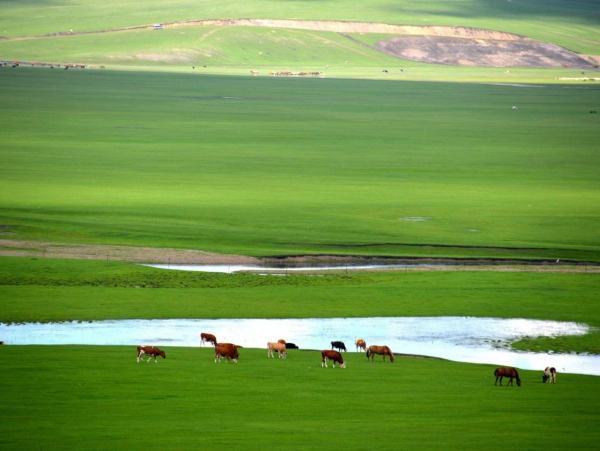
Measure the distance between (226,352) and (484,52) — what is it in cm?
16139

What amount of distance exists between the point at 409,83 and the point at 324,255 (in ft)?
318

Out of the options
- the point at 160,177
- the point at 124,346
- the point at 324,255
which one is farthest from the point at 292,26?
the point at 124,346

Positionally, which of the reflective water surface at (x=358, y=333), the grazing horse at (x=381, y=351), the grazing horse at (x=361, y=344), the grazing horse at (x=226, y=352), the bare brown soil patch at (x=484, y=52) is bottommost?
the bare brown soil patch at (x=484, y=52)

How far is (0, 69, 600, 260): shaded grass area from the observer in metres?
45.2

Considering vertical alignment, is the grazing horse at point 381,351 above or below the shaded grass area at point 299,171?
above

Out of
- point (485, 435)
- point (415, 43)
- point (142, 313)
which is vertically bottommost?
point (415, 43)

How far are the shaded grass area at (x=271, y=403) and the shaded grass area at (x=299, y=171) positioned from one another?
609 inches

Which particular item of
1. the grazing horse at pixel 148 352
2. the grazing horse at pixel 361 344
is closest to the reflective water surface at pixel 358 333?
the grazing horse at pixel 361 344

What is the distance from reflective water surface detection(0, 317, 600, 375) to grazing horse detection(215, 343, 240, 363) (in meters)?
2.59

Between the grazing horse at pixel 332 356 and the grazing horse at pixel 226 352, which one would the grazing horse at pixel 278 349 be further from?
the grazing horse at pixel 332 356

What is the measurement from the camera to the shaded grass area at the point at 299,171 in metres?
45.2

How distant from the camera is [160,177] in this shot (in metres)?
60.4

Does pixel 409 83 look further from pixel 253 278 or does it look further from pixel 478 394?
pixel 478 394

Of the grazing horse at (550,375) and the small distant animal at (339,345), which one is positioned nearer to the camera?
the grazing horse at (550,375)
